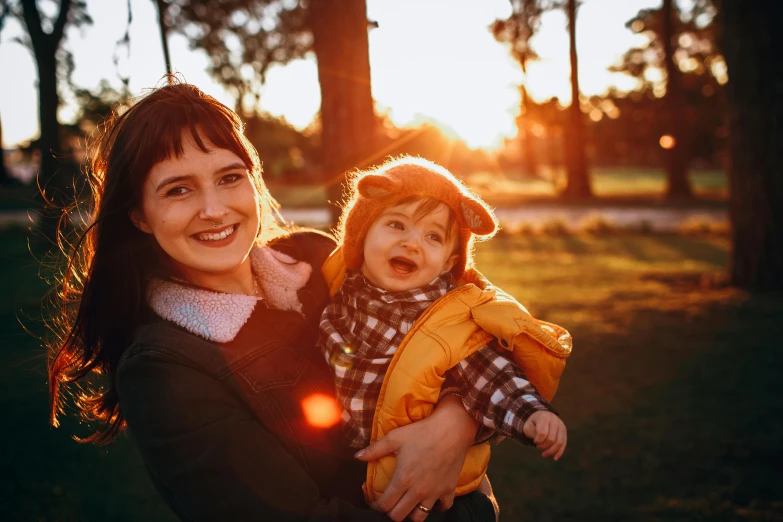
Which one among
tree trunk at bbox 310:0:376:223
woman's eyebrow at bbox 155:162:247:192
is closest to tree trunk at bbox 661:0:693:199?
tree trunk at bbox 310:0:376:223

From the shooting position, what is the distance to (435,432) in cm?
183

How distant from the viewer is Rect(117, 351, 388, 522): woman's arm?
1.51m

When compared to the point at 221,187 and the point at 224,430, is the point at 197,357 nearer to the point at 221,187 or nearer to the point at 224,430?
the point at 224,430

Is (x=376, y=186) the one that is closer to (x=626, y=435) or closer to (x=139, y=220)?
(x=139, y=220)

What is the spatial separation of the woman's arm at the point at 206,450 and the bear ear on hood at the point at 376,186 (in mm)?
937

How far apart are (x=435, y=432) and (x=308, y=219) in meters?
16.9

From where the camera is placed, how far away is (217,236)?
6.26 ft

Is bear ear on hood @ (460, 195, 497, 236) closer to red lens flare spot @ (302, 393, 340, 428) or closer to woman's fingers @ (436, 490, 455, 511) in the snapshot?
red lens flare spot @ (302, 393, 340, 428)

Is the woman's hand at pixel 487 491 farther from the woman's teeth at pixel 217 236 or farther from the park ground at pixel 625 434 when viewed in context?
the park ground at pixel 625 434

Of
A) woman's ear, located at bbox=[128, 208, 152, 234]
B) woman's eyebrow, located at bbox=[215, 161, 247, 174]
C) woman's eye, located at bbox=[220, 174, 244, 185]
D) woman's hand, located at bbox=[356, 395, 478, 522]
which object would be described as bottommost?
woman's hand, located at bbox=[356, 395, 478, 522]

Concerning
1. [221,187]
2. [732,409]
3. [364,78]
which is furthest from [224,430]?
[732,409]

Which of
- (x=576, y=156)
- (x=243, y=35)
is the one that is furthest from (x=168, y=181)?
(x=576, y=156)

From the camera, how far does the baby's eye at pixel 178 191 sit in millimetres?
1842

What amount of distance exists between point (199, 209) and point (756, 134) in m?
7.42
